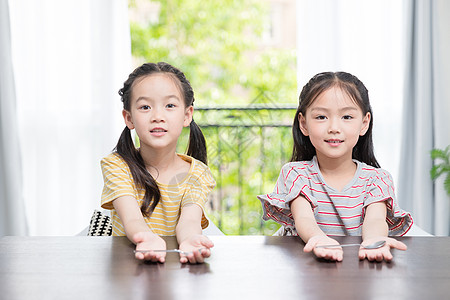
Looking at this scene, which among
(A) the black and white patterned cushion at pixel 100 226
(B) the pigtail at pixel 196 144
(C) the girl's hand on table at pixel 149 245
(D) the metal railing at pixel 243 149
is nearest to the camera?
(C) the girl's hand on table at pixel 149 245

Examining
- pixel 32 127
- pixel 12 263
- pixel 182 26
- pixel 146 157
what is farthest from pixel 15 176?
pixel 182 26

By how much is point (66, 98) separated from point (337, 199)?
2.15 meters

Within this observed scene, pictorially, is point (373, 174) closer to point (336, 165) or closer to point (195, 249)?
point (336, 165)

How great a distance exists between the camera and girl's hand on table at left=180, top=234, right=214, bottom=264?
100cm

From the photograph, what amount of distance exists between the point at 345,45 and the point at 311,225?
1.98 meters

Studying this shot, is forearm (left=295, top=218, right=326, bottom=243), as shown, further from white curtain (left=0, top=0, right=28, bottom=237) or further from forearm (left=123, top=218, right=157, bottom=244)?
white curtain (left=0, top=0, right=28, bottom=237)

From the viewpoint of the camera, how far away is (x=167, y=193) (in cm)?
145

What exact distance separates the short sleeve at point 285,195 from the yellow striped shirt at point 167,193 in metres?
0.17

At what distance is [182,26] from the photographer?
6.63 m

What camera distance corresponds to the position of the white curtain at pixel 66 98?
3.09 m

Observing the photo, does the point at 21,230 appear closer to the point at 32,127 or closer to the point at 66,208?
the point at 66,208

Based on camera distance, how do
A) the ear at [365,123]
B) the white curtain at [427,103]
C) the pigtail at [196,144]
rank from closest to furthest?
the ear at [365,123], the pigtail at [196,144], the white curtain at [427,103]

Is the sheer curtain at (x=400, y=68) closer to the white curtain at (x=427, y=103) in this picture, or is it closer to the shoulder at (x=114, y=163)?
the white curtain at (x=427, y=103)

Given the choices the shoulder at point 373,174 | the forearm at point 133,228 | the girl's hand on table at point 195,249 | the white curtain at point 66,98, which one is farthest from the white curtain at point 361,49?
the girl's hand on table at point 195,249
